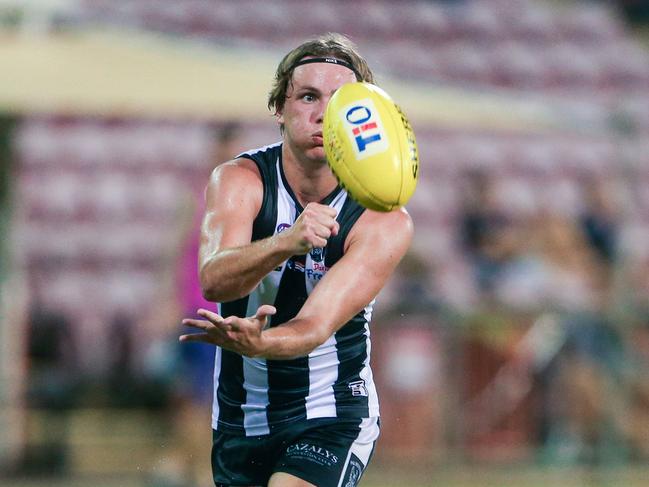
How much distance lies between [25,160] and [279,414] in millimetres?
9022

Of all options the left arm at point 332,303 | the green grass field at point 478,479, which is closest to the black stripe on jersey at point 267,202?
the left arm at point 332,303

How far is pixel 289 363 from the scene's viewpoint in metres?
4.36

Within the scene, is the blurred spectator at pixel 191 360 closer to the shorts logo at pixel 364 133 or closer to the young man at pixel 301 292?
the young man at pixel 301 292

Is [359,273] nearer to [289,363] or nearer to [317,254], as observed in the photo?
[317,254]

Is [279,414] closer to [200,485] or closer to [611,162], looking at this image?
[200,485]

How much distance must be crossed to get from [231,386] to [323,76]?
1.16m

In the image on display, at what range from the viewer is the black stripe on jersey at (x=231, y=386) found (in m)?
4.40

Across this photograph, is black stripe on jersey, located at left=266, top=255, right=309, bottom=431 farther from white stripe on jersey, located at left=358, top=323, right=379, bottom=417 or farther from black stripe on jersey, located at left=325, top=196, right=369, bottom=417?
white stripe on jersey, located at left=358, top=323, right=379, bottom=417

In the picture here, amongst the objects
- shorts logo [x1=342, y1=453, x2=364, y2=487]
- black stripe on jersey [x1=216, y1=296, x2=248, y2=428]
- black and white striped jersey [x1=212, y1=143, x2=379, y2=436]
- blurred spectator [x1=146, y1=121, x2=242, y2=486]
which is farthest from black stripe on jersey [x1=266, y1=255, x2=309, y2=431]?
blurred spectator [x1=146, y1=121, x2=242, y2=486]

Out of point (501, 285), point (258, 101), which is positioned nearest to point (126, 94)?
point (258, 101)

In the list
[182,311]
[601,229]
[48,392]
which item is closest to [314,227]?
[182,311]

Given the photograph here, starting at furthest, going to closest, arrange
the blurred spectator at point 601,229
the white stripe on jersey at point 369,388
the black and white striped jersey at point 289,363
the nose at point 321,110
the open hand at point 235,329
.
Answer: the blurred spectator at point 601,229 < the white stripe on jersey at point 369,388 < the black and white striped jersey at point 289,363 < the nose at point 321,110 < the open hand at point 235,329

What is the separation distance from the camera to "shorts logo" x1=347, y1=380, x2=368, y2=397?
4.41 metres

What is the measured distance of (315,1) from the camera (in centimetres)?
1552
